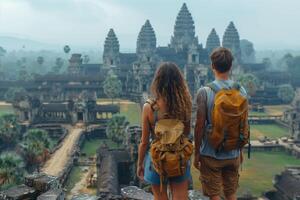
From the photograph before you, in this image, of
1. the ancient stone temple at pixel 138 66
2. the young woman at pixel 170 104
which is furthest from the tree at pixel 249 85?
the young woman at pixel 170 104

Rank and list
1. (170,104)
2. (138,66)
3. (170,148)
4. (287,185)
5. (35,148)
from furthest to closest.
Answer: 1. (138,66)
2. (35,148)
3. (287,185)
4. (170,104)
5. (170,148)

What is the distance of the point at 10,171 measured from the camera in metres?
28.0

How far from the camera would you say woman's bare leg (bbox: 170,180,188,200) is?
7672 millimetres

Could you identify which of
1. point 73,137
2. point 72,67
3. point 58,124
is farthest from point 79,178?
point 72,67

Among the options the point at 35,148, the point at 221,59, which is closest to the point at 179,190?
the point at 221,59

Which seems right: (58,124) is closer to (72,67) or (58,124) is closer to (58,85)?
(58,85)

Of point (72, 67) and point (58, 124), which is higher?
point (72, 67)

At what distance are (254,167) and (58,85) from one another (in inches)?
2308

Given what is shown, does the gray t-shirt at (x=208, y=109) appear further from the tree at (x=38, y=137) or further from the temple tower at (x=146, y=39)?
the temple tower at (x=146, y=39)

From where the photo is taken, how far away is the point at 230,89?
25.7 ft

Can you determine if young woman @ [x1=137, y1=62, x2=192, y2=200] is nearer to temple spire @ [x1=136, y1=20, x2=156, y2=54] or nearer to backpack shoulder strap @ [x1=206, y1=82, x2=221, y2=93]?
backpack shoulder strap @ [x1=206, y1=82, x2=221, y2=93]

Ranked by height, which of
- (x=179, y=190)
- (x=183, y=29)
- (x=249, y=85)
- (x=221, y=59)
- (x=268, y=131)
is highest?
(x=183, y=29)

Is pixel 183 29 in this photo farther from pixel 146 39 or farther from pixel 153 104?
pixel 153 104

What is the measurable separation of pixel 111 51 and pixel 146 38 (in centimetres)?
1275
